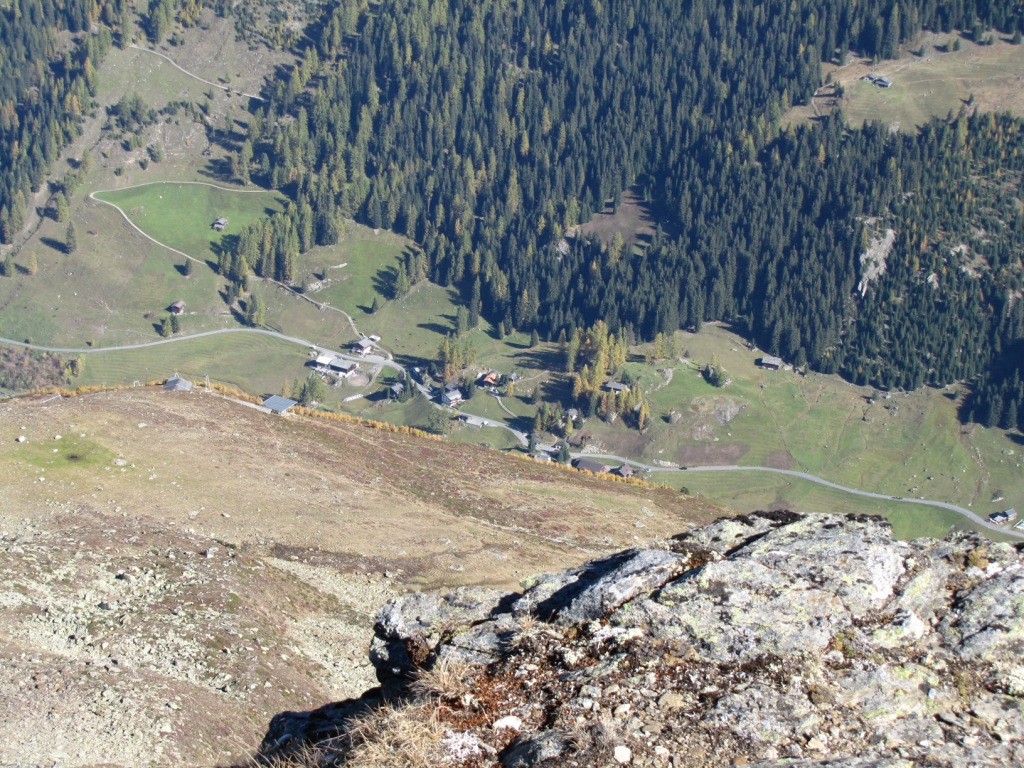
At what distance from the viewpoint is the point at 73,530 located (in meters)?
58.8

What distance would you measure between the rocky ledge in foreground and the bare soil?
19.0 meters

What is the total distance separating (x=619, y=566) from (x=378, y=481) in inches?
2333

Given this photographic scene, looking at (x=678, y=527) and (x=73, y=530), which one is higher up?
(x=73, y=530)

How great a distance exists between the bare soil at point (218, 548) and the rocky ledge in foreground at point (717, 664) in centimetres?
1899

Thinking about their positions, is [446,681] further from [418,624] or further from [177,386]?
[177,386]

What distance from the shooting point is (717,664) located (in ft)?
63.7

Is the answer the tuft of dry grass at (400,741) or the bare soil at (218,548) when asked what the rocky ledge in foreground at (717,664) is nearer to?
the tuft of dry grass at (400,741)

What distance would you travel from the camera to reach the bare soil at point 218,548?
39.3 meters

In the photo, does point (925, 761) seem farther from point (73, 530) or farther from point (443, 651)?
point (73, 530)

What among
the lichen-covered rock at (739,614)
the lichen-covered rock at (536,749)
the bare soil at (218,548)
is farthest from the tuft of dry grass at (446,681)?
the bare soil at (218,548)

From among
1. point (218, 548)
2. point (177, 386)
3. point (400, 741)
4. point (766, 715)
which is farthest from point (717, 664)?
point (177, 386)

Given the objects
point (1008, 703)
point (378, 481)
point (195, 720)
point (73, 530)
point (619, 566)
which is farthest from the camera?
point (378, 481)

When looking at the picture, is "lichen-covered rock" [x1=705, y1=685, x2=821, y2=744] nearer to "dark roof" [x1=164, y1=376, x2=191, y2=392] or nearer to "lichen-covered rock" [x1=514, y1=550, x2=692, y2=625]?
"lichen-covered rock" [x1=514, y1=550, x2=692, y2=625]

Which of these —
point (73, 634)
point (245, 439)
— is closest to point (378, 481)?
point (245, 439)
